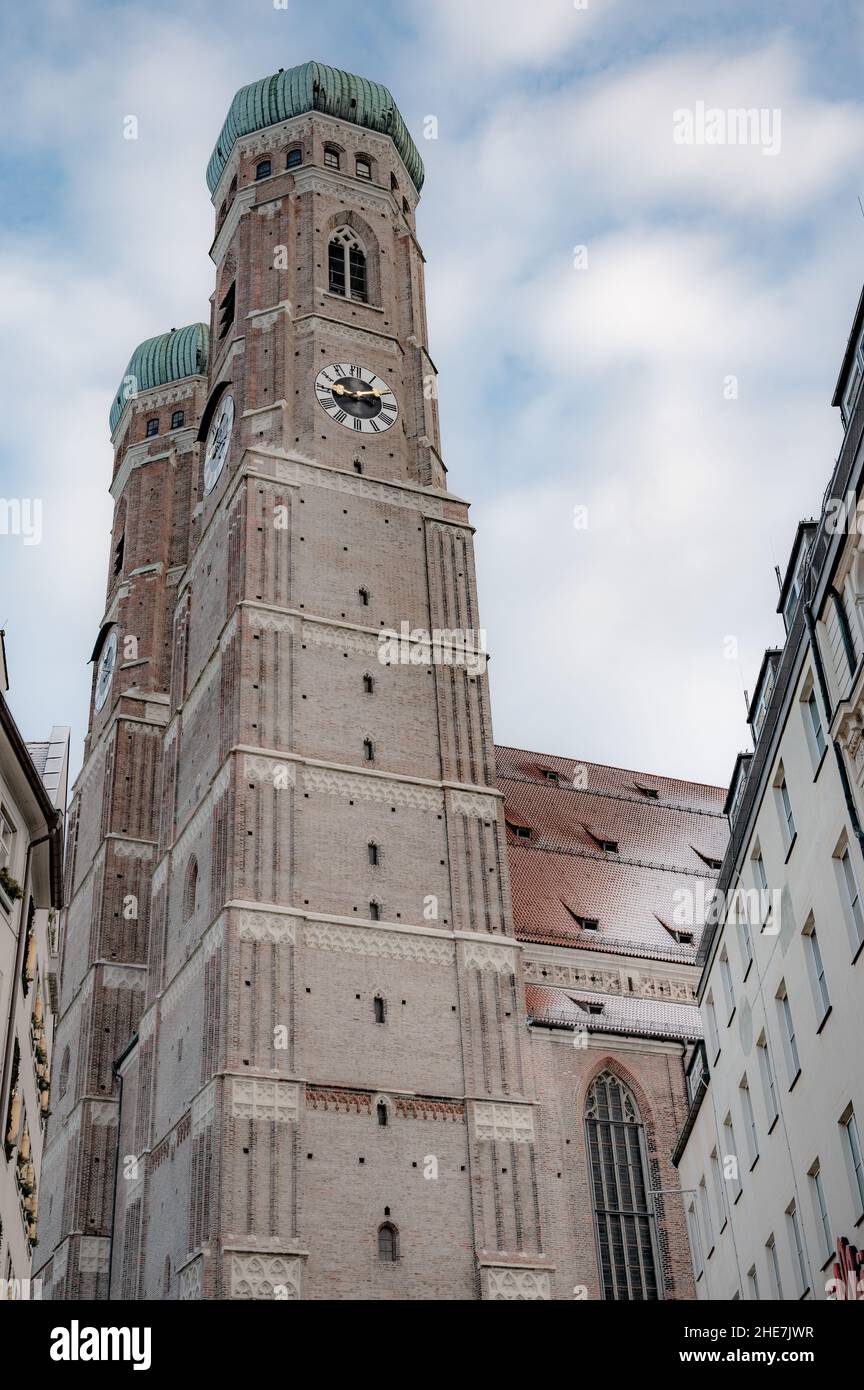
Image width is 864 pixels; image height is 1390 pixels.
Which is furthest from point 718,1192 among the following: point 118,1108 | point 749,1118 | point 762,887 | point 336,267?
point 336,267

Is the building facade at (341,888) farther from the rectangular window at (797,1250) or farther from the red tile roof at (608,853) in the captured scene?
the rectangular window at (797,1250)

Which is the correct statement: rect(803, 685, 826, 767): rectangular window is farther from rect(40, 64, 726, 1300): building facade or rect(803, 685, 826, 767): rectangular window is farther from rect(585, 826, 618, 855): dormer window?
rect(585, 826, 618, 855): dormer window

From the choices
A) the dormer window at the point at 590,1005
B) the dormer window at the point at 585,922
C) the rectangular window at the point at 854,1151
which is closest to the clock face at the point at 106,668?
the dormer window at the point at 585,922

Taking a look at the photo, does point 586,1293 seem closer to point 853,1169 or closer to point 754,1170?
point 754,1170

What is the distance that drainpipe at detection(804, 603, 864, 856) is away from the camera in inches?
760

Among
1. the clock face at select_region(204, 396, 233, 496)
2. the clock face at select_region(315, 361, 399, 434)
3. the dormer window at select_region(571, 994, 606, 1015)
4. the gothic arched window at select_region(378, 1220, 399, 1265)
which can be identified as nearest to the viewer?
the gothic arched window at select_region(378, 1220, 399, 1265)

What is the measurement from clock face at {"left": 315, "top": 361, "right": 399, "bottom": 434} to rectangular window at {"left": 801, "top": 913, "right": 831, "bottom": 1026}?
2654 cm

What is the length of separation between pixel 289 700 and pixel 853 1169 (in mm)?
22116

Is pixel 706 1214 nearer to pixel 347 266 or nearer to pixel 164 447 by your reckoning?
pixel 347 266

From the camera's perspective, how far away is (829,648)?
803 inches

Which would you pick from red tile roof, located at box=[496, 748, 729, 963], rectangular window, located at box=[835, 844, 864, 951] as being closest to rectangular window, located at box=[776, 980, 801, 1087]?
rectangular window, located at box=[835, 844, 864, 951]

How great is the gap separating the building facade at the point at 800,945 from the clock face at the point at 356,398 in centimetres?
2126

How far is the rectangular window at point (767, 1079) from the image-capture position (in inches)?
936

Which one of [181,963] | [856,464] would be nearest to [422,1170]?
[181,963]
